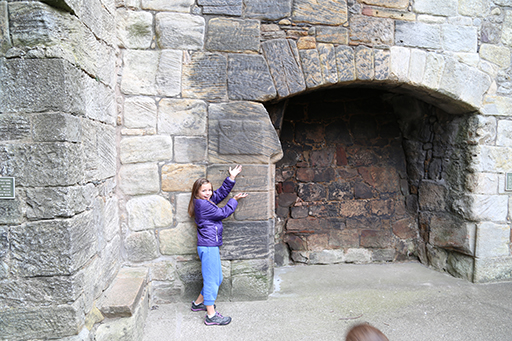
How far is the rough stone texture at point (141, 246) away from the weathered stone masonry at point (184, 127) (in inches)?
0.5

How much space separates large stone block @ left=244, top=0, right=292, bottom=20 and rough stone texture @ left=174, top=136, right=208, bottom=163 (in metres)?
1.19

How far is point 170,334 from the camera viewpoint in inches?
91.4

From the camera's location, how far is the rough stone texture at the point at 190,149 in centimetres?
268

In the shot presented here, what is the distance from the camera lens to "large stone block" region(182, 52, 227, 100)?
2.66 metres

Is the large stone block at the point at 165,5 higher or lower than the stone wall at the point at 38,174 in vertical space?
higher

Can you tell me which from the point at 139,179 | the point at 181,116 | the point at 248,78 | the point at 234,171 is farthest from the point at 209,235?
the point at 248,78

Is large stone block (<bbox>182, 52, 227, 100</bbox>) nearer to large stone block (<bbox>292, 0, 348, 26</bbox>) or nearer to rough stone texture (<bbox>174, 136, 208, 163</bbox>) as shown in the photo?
rough stone texture (<bbox>174, 136, 208, 163</bbox>)

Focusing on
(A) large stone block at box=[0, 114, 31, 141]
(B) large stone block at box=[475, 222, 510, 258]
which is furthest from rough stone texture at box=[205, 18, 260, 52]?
(B) large stone block at box=[475, 222, 510, 258]

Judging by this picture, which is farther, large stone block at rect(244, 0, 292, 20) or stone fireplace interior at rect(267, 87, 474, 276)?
stone fireplace interior at rect(267, 87, 474, 276)

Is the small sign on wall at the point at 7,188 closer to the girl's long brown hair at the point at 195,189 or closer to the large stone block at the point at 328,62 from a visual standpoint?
the girl's long brown hair at the point at 195,189

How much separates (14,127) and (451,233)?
13.2 ft

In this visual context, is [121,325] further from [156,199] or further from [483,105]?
[483,105]

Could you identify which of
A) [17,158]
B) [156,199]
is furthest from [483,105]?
[17,158]

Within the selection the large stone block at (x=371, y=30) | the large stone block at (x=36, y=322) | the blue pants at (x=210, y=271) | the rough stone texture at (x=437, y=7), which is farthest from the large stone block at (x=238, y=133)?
the rough stone texture at (x=437, y=7)
